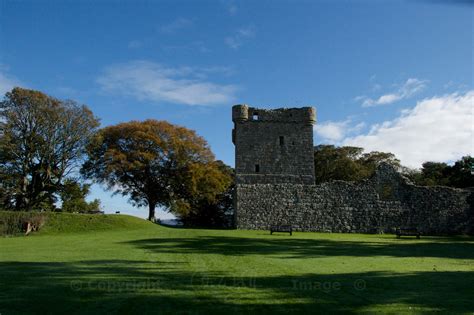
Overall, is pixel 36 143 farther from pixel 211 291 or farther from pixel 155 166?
pixel 211 291

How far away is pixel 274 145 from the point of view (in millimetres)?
30562

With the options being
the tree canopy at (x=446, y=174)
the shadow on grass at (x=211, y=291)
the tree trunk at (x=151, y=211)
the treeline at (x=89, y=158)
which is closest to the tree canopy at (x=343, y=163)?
the tree canopy at (x=446, y=174)

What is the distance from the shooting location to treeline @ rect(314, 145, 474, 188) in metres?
43.3

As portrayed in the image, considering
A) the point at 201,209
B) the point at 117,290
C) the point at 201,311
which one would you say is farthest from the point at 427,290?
the point at 201,209

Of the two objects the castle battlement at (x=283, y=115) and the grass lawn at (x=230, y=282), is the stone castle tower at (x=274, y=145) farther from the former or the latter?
the grass lawn at (x=230, y=282)

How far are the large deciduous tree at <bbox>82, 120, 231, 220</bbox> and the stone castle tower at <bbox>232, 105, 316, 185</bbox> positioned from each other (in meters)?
5.74

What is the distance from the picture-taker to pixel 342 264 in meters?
11.0

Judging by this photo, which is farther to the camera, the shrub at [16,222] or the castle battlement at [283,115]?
the castle battlement at [283,115]

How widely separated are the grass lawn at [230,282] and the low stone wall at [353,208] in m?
14.5

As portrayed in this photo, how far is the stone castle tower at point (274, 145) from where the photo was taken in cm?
3022

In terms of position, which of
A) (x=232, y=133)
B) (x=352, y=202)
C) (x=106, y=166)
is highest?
(x=232, y=133)

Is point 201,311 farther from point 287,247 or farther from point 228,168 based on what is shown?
point 228,168

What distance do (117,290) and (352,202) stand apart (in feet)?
77.3

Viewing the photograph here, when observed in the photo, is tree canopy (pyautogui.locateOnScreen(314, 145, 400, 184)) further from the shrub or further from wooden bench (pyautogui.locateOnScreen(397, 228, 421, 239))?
the shrub
